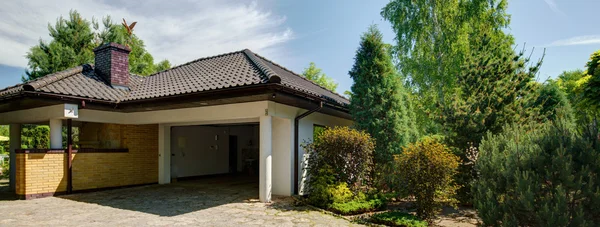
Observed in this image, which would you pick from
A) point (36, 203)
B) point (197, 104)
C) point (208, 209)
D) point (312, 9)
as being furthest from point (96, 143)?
point (312, 9)

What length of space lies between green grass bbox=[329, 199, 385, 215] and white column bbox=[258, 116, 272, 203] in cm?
186

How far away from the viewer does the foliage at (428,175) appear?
6660 mm

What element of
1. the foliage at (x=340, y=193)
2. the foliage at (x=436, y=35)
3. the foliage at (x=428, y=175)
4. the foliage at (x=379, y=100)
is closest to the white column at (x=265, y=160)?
the foliage at (x=340, y=193)

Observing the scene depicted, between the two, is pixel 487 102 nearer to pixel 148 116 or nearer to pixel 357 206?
pixel 357 206

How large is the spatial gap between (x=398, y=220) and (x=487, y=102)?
3.79 meters

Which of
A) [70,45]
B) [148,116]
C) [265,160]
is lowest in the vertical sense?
[265,160]

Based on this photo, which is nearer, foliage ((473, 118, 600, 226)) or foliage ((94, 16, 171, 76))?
foliage ((473, 118, 600, 226))

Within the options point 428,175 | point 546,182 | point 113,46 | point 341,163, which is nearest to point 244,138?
point 113,46

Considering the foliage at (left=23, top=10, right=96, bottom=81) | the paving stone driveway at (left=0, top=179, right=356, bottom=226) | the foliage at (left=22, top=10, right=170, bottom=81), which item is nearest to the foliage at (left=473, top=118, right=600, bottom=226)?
the paving stone driveway at (left=0, top=179, right=356, bottom=226)

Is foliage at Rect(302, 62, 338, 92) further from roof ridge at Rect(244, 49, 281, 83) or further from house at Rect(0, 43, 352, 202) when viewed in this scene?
roof ridge at Rect(244, 49, 281, 83)

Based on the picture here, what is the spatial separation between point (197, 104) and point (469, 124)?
7.21 m

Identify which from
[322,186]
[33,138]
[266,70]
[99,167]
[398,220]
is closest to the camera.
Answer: [398,220]

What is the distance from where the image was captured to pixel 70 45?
24.6 metres

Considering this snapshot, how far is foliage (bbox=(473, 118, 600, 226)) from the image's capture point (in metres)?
4.29
